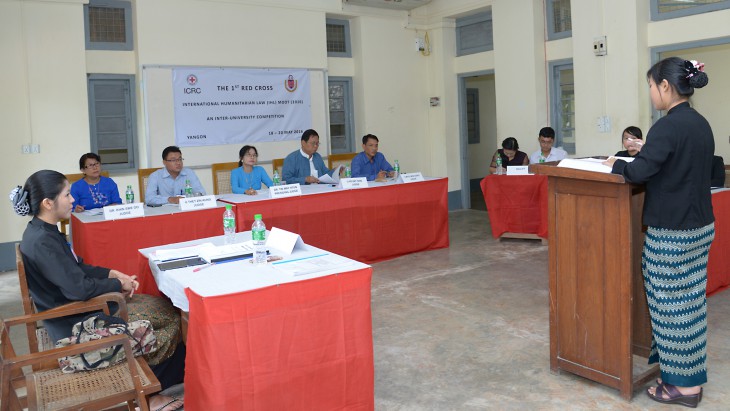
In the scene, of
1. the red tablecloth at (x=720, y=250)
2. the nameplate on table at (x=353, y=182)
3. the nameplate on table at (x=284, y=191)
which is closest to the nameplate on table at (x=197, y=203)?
the nameplate on table at (x=284, y=191)

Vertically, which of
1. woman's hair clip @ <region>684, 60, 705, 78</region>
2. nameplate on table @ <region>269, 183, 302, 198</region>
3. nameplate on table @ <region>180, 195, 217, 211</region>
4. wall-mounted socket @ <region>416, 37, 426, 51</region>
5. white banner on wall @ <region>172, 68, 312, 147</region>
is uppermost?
wall-mounted socket @ <region>416, 37, 426, 51</region>

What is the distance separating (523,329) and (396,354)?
82 centimetres

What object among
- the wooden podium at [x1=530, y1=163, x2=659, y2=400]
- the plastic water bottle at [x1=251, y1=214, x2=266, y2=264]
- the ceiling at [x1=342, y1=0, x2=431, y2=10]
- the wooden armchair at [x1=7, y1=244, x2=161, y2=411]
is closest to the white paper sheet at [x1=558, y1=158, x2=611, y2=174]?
the wooden podium at [x1=530, y1=163, x2=659, y2=400]

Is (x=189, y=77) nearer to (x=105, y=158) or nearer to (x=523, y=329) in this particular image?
(x=105, y=158)

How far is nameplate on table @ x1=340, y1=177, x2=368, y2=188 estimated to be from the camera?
211 inches

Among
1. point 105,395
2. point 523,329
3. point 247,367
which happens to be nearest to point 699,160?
point 523,329

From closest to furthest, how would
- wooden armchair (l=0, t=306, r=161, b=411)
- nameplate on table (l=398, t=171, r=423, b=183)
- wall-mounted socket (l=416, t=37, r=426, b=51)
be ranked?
wooden armchair (l=0, t=306, r=161, b=411)
nameplate on table (l=398, t=171, r=423, b=183)
wall-mounted socket (l=416, t=37, r=426, b=51)

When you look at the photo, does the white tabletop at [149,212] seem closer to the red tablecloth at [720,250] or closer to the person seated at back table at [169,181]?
the person seated at back table at [169,181]

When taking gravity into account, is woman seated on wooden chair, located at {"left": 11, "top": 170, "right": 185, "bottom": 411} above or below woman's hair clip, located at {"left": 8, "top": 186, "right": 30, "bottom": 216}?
below

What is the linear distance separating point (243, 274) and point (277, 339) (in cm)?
35

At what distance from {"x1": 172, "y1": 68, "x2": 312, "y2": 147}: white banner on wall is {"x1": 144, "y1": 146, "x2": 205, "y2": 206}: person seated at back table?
1.45 meters

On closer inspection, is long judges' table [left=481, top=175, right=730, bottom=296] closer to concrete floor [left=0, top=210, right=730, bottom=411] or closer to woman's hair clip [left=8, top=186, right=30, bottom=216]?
concrete floor [left=0, top=210, right=730, bottom=411]

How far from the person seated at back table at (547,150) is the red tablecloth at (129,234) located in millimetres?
3496

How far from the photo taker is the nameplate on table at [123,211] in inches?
168
